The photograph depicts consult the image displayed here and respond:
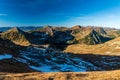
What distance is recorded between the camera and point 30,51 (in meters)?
142

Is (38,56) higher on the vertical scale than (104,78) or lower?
lower

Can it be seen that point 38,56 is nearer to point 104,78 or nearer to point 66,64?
point 66,64

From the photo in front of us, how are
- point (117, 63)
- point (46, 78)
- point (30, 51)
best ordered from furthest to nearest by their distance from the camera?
point (117, 63) → point (30, 51) → point (46, 78)

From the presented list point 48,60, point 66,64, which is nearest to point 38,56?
point 48,60

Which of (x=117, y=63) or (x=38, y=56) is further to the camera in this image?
(x=117, y=63)

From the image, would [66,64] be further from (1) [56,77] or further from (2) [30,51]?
(1) [56,77]

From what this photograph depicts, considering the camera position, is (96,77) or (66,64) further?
(66,64)

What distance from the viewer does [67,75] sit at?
4212cm

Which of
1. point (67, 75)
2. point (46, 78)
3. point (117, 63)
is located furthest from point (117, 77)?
point (117, 63)

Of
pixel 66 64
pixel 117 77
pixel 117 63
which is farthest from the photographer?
pixel 117 63

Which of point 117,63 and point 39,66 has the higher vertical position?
point 39,66

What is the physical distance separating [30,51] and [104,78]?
106637 mm

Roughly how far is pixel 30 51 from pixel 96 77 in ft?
345

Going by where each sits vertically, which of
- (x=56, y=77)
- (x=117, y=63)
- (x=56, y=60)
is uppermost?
(x=56, y=77)
